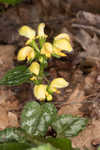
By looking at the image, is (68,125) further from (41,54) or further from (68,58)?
(68,58)

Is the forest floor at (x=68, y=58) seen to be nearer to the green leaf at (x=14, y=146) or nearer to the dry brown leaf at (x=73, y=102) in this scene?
the dry brown leaf at (x=73, y=102)

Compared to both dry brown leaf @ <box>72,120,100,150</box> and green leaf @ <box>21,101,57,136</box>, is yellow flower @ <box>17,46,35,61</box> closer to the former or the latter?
green leaf @ <box>21,101,57,136</box>

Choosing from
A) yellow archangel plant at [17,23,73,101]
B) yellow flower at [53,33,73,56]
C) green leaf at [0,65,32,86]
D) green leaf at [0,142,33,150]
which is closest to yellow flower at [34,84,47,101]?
yellow archangel plant at [17,23,73,101]

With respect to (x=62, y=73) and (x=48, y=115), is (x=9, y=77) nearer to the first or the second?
(x=48, y=115)

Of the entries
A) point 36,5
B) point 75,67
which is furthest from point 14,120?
point 36,5

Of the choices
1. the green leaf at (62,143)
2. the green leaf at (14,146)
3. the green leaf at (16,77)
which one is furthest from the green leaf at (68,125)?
the green leaf at (16,77)

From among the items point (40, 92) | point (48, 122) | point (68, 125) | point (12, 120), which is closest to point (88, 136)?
point (68, 125)
